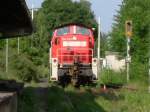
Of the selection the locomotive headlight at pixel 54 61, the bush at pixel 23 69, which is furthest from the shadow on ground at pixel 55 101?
the bush at pixel 23 69

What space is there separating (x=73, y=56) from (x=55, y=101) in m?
10.0

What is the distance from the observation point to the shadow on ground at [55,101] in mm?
15180

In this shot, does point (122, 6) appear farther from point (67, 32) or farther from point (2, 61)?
point (67, 32)

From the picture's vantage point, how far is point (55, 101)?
17.7m

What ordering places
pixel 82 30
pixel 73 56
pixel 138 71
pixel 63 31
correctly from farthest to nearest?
pixel 138 71
pixel 82 30
pixel 63 31
pixel 73 56

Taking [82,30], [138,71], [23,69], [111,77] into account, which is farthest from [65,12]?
[82,30]

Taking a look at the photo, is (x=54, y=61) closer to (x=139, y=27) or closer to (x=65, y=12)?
(x=139, y=27)

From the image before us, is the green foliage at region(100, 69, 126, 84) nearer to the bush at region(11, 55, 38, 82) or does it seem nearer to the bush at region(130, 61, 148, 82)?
the bush at region(130, 61, 148, 82)

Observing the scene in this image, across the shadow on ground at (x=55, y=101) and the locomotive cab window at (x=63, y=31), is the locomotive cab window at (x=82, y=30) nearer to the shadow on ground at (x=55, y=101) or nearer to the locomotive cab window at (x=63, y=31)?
the locomotive cab window at (x=63, y=31)

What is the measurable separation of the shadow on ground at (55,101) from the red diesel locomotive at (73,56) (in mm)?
5066

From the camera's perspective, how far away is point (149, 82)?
2992cm

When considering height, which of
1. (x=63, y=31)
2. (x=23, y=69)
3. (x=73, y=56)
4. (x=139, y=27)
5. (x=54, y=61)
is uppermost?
(x=139, y=27)

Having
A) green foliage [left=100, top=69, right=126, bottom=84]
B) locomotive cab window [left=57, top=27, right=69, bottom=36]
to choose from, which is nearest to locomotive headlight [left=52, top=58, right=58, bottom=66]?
locomotive cab window [left=57, top=27, right=69, bottom=36]

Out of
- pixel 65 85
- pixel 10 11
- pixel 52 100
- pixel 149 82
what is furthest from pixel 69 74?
pixel 10 11
